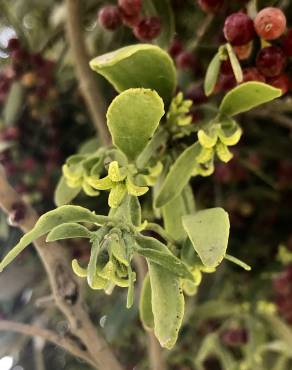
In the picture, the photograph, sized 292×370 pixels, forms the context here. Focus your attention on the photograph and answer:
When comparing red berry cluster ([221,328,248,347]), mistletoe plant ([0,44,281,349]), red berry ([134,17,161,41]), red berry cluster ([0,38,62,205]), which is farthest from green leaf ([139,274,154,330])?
red berry cluster ([221,328,248,347])

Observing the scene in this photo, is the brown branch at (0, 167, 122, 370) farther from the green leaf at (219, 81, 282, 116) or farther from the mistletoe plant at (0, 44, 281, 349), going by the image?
the green leaf at (219, 81, 282, 116)

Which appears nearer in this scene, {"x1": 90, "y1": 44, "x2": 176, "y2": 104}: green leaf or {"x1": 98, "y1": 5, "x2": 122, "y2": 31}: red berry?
{"x1": 90, "y1": 44, "x2": 176, "y2": 104}: green leaf

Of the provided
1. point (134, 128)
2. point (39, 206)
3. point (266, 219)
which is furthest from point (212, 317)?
point (134, 128)

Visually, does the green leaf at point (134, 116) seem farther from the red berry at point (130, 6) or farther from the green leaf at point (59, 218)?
the red berry at point (130, 6)

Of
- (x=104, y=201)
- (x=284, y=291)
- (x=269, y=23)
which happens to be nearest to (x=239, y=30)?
(x=269, y=23)

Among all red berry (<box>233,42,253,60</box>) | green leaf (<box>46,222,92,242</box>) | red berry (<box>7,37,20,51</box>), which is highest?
green leaf (<box>46,222,92,242</box>)

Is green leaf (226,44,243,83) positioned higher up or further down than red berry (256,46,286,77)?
higher up
